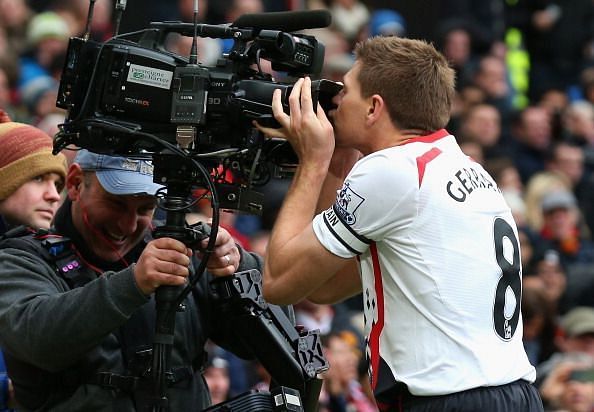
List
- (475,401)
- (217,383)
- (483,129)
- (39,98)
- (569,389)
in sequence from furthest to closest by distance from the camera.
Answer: (483,129) → (39,98) → (569,389) → (217,383) → (475,401)

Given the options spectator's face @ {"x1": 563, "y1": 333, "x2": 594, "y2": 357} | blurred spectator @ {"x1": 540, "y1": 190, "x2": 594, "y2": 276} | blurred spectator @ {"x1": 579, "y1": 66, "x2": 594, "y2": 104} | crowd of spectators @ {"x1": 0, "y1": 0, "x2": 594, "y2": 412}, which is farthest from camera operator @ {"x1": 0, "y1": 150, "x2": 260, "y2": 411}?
blurred spectator @ {"x1": 579, "y1": 66, "x2": 594, "y2": 104}

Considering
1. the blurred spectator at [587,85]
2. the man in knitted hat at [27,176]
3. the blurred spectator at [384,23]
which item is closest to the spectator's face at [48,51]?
the blurred spectator at [384,23]

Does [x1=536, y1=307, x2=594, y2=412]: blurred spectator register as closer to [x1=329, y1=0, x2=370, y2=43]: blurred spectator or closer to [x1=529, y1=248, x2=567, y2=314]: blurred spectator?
[x1=529, y1=248, x2=567, y2=314]: blurred spectator

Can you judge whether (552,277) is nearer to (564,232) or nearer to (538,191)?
(564,232)

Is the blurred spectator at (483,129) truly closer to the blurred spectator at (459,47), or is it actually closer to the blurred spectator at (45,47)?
the blurred spectator at (459,47)

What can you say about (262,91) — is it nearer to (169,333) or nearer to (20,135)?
(169,333)

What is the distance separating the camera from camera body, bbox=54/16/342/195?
3855 millimetres

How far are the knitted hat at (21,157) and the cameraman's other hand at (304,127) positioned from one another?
109cm

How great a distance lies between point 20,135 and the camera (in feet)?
15.5

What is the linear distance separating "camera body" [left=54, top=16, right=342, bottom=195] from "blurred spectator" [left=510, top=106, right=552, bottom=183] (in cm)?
802

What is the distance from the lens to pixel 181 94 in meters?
3.86

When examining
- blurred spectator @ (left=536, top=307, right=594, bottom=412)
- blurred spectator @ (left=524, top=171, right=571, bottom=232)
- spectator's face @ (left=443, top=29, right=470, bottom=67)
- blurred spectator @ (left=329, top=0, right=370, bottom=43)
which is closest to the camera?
blurred spectator @ (left=536, top=307, right=594, bottom=412)

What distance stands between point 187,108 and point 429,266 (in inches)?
32.2

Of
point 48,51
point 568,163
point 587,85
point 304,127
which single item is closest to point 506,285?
point 304,127
